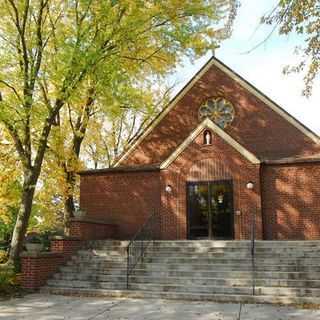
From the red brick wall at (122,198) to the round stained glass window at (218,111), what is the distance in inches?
150

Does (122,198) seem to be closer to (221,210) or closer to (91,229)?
(91,229)

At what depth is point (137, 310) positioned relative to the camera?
927 cm

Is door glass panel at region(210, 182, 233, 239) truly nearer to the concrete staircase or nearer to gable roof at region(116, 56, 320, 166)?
the concrete staircase

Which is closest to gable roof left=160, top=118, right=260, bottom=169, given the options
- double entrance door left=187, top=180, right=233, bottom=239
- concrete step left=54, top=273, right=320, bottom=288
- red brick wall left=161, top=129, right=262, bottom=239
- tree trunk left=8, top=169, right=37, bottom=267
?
red brick wall left=161, top=129, right=262, bottom=239

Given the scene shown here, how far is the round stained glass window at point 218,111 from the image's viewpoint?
19.0 metres

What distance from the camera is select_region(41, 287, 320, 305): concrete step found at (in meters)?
9.84

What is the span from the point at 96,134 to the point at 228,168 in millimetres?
10121

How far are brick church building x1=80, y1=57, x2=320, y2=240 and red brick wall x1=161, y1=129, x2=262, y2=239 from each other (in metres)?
0.04

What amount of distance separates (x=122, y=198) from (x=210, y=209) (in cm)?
381

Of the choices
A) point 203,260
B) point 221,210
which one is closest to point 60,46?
point 203,260

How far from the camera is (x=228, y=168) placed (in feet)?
53.9

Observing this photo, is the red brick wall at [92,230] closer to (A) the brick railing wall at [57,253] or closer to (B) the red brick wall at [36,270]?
(A) the brick railing wall at [57,253]

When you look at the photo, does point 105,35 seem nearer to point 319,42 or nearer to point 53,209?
point 319,42

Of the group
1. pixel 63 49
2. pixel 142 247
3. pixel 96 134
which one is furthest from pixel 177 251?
pixel 96 134
